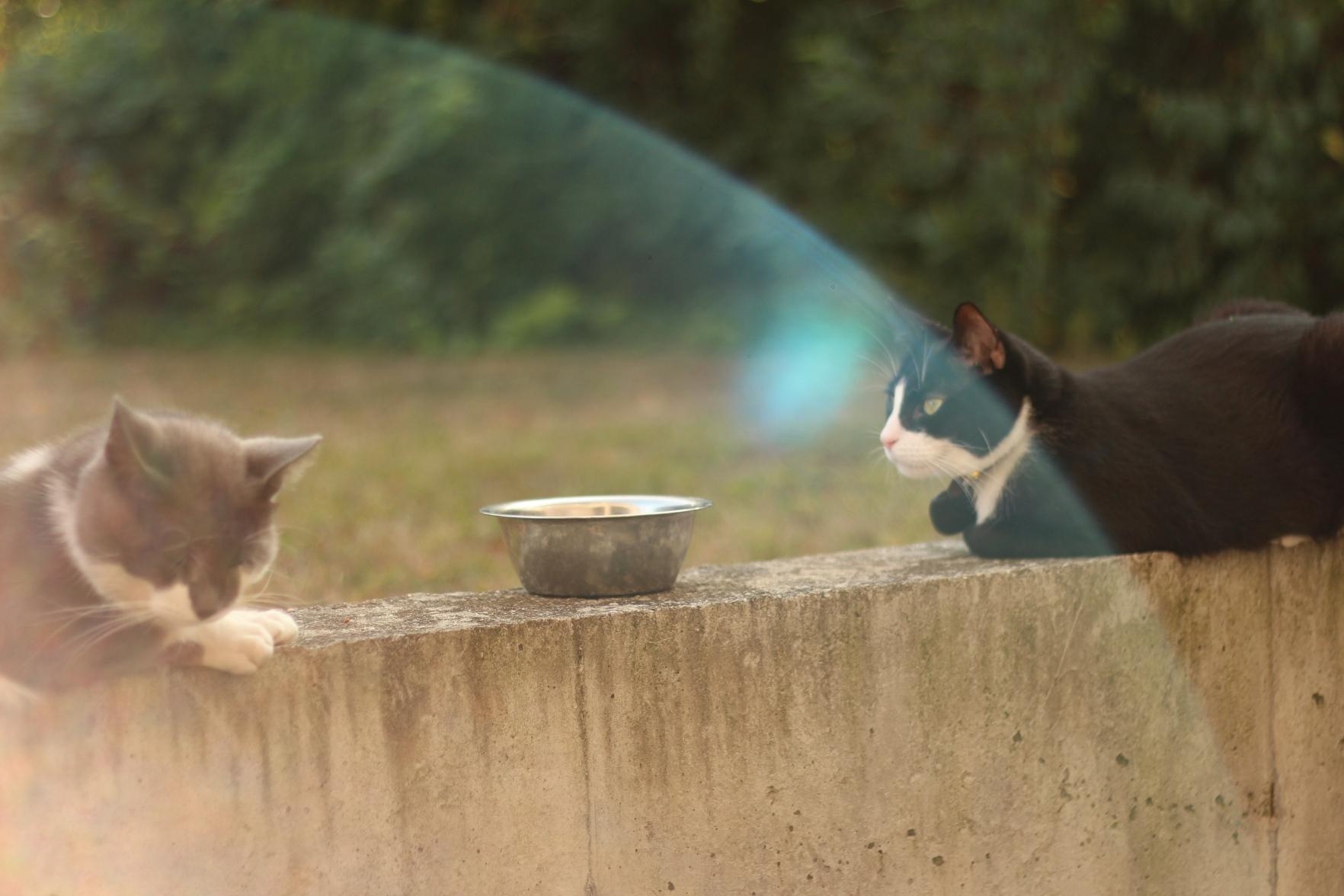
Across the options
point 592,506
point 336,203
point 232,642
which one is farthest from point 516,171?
point 232,642

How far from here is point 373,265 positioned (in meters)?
9.79

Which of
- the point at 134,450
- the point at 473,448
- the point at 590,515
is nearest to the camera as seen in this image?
the point at 134,450


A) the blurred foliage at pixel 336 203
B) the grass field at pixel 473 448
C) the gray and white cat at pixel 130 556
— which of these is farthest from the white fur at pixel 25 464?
the blurred foliage at pixel 336 203

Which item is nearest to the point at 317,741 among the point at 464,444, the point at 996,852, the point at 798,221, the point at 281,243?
the point at 996,852

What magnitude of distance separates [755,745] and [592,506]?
549mm

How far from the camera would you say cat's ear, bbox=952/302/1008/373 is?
233 centimetres

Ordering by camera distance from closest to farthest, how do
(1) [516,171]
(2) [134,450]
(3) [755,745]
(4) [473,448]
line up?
(2) [134,450]
(3) [755,745]
(4) [473,448]
(1) [516,171]

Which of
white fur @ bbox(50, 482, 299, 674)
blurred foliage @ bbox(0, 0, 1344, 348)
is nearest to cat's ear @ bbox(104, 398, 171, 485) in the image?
white fur @ bbox(50, 482, 299, 674)

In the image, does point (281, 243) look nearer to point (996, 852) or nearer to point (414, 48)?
point (414, 48)

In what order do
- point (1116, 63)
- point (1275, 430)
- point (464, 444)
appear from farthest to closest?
point (1116, 63), point (464, 444), point (1275, 430)

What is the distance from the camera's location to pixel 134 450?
1.60 meters

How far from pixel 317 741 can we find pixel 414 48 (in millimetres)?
9600

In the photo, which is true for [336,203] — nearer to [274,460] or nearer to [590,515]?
[590,515]

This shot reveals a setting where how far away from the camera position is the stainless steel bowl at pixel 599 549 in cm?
207
